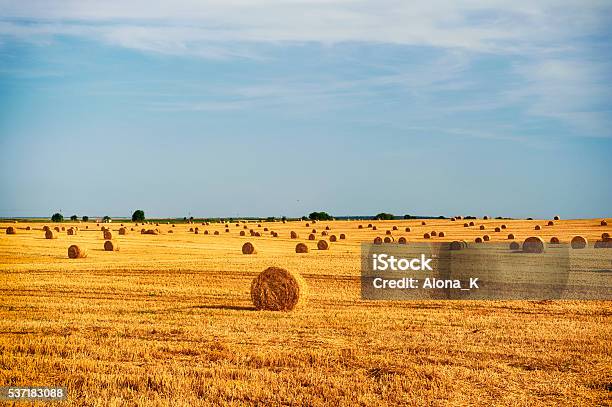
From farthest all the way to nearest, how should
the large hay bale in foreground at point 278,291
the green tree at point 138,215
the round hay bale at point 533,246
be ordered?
the green tree at point 138,215, the round hay bale at point 533,246, the large hay bale in foreground at point 278,291

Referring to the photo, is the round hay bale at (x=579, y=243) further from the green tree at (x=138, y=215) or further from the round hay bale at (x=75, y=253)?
the green tree at (x=138, y=215)

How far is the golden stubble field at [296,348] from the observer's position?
10789 millimetres

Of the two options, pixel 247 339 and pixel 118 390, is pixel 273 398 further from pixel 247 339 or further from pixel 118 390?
pixel 247 339

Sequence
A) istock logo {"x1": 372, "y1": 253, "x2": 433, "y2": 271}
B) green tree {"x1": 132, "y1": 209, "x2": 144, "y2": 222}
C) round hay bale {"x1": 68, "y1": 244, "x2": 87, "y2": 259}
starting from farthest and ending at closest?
green tree {"x1": 132, "y1": 209, "x2": 144, "y2": 222}, round hay bale {"x1": 68, "y1": 244, "x2": 87, "y2": 259}, istock logo {"x1": 372, "y1": 253, "x2": 433, "y2": 271}

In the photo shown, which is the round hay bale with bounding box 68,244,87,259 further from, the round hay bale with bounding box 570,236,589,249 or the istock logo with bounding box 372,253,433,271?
the round hay bale with bounding box 570,236,589,249

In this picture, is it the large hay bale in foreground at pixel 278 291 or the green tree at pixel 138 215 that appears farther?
the green tree at pixel 138 215

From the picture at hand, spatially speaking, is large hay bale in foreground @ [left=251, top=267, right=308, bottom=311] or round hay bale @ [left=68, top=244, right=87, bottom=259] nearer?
large hay bale in foreground @ [left=251, top=267, right=308, bottom=311]

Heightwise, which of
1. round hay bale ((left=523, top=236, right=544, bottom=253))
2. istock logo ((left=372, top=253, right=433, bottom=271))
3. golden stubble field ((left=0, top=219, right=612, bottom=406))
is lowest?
golden stubble field ((left=0, top=219, right=612, bottom=406))

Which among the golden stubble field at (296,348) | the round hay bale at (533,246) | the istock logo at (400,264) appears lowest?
the golden stubble field at (296,348)

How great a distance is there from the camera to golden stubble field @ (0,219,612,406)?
10.8m
